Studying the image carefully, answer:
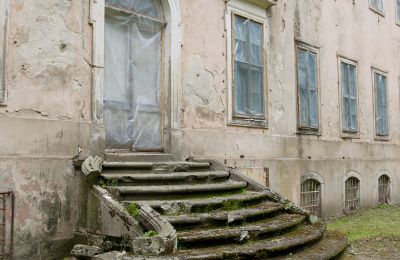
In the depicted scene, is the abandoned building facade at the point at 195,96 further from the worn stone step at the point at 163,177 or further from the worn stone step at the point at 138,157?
the worn stone step at the point at 163,177

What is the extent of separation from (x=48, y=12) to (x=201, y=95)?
9.76ft

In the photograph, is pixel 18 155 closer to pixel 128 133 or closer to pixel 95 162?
pixel 95 162

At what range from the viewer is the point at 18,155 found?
5.50 meters

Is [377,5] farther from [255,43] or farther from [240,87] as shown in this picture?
[240,87]

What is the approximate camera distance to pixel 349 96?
40.2ft

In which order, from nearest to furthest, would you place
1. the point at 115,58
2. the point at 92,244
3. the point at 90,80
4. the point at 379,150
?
the point at 92,244 < the point at 90,80 < the point at 115,58 < the point at 379,150

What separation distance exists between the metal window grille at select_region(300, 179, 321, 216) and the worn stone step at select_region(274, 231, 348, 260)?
3.94 meters

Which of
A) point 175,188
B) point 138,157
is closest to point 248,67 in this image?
point 138,157

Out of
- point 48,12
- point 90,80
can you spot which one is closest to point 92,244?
point 90,80

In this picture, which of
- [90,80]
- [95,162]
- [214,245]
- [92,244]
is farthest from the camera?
[90,80]

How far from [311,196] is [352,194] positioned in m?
2.08

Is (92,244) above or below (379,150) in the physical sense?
below

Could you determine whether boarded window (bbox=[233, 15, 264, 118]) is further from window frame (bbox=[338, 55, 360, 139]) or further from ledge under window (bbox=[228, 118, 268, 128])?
window frame (bbox=[338, 55, 360, 139])

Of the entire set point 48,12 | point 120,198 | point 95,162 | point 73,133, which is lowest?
point 120,198
